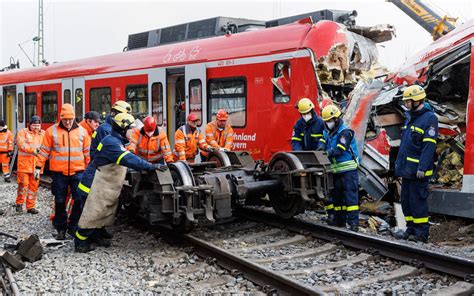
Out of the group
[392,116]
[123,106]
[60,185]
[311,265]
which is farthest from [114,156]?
[392,116]

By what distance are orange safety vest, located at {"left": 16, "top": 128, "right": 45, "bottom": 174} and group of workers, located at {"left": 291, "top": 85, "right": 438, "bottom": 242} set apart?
4.74m

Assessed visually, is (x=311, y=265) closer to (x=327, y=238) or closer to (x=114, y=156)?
(x=327, y=238)

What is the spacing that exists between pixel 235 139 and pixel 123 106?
12.0 feet

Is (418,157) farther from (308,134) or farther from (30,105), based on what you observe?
(30,105)

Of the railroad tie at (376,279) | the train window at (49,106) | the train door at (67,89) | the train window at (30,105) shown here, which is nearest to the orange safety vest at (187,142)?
the railroad tie at (376,279)

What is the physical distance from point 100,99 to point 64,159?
586 centimetres

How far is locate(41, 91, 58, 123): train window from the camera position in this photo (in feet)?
45.5

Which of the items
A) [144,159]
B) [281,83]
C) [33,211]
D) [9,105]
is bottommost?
[33,211]

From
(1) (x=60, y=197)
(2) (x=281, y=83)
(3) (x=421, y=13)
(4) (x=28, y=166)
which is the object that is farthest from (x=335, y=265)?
(3) (x=421, y=13)

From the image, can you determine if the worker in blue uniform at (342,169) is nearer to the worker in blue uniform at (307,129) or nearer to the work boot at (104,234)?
the worker in blue uniform at (307,129)

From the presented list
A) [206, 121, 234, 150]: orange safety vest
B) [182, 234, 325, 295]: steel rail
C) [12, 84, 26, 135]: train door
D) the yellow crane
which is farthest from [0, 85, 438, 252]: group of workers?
the yellow crane

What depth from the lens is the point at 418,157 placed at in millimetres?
6262

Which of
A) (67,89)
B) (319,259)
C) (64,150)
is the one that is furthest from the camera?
(67,89)

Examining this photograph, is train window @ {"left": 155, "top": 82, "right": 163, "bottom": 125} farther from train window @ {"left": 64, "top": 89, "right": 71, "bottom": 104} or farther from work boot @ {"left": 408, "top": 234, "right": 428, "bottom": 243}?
work boot @ {"left": 408, "top": 234, "right": 428, "bottom": 243}
